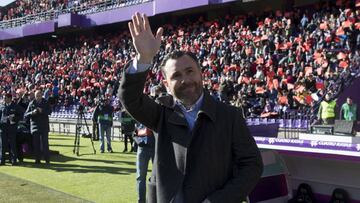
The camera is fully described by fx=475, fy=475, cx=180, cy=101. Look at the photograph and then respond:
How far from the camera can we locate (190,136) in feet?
7.98

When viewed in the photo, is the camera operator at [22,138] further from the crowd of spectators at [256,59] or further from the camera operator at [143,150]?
the camera operator at [143,150]

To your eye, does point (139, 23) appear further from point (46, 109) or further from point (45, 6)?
point (45, 6)

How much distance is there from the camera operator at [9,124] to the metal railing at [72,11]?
60.4ft

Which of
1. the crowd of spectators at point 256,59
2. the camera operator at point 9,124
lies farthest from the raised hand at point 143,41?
the camera operator at point 9,124

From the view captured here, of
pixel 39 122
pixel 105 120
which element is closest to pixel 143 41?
pixel 39 122

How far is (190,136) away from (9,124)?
9.71 meters

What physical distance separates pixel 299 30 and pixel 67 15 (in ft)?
63.0

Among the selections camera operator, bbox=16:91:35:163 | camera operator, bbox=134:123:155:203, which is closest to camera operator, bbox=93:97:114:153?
camera operator, bbox=16:91:35:163

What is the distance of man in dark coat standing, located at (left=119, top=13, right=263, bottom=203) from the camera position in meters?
2.41

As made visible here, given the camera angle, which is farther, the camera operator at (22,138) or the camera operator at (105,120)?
the camera operator at (105,120)

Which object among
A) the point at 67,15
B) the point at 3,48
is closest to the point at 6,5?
the point at 3,48

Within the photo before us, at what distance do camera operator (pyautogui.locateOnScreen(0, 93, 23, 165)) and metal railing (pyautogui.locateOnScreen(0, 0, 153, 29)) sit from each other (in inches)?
725

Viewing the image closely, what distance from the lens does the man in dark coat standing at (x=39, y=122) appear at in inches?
423

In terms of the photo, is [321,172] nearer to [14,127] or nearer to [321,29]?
[14,127]
